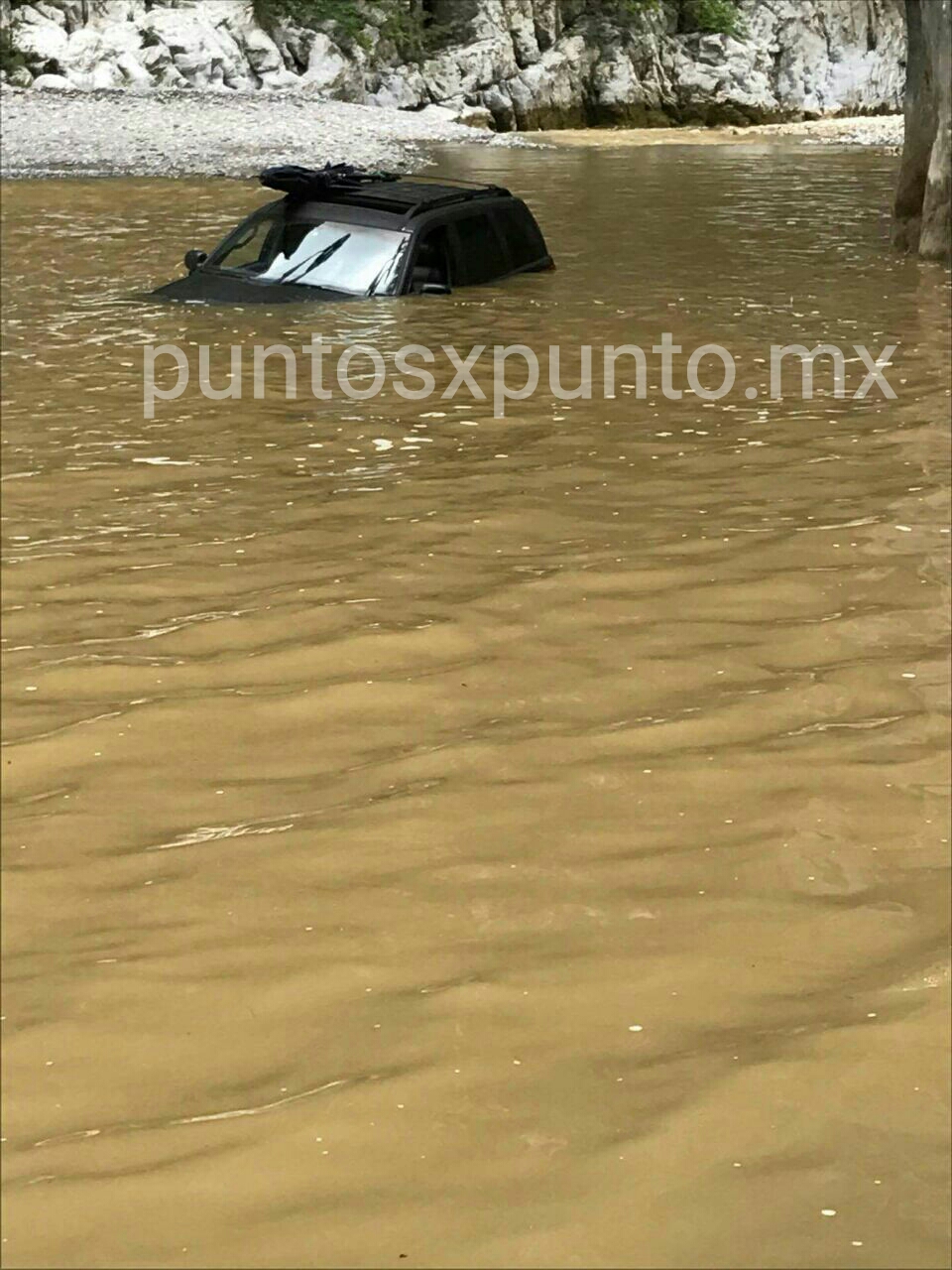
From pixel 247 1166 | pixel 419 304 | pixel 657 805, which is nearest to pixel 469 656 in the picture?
pixel 657 805

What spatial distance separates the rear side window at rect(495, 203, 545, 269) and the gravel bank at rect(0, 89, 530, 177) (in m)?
14.5

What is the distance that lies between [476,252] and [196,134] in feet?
71.6

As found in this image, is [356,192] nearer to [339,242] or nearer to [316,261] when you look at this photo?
[339,242]

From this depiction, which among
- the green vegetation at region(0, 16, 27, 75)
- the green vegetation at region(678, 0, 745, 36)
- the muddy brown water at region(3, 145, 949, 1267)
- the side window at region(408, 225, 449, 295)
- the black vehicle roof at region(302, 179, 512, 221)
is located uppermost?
the green vegetation at region(678, 0, 745, 36)

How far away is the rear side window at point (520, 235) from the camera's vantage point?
12.3 m

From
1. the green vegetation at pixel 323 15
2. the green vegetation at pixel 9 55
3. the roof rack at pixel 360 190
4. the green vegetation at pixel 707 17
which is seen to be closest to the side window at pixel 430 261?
the roof rack at pixel 360 190

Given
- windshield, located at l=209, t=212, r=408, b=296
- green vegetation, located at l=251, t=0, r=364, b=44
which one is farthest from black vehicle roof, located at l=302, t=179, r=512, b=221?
green vegetation, located at l=251, t=0, r=364, b=44

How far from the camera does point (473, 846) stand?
3.73m

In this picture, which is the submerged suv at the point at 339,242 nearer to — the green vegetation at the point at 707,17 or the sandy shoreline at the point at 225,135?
the sandy shoreline at the point at 225,135

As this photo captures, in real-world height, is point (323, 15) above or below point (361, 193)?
above

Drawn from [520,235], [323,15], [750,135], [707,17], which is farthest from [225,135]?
[707,17]

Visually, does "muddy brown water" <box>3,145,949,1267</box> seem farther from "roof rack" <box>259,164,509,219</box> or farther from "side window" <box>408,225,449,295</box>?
"side window" <box>408,225,449,295</box>

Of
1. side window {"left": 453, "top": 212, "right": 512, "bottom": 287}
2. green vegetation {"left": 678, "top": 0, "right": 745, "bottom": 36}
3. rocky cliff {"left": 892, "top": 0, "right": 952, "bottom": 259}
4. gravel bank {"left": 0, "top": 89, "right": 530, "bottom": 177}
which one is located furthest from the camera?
green vegetation {"left": 678, "top": 0, "right": 745, "bottom": 36}

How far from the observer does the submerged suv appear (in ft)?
36.1
